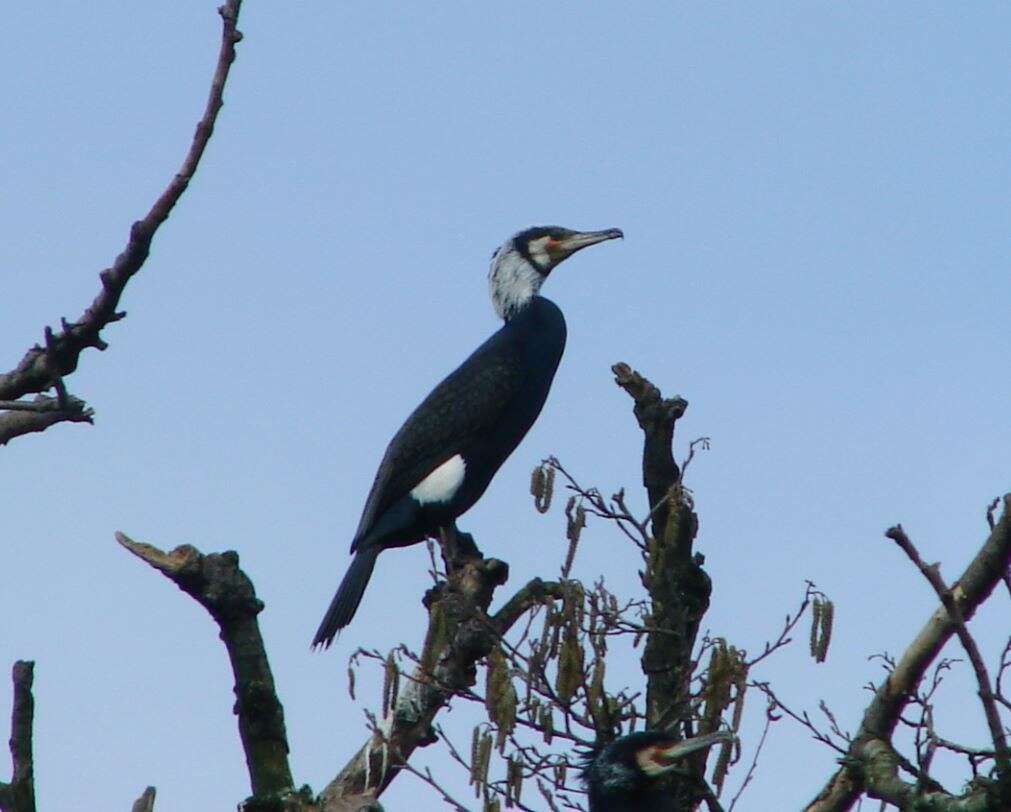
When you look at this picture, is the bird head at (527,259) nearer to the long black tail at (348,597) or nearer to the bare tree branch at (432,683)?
the long black tail at (348,597)

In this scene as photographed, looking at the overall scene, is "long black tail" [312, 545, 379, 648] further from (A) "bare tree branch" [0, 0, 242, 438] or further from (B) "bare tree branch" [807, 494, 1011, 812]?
(A) "bare tree branch" [0, 0, 242, 438]

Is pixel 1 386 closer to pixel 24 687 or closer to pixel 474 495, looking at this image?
pixel 24 687

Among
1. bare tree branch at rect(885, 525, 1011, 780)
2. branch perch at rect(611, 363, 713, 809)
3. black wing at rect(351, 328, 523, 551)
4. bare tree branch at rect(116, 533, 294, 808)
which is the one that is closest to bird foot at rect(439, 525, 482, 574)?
black wing at rect(351, 328, 523, 551)

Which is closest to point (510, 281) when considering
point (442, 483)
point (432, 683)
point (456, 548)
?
point (442, 483)

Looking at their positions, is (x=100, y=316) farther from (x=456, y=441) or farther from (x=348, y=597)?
(x=456, y=441)

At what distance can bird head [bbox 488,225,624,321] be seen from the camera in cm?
788

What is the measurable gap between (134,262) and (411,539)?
4.28m

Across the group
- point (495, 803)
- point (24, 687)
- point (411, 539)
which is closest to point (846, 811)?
point (495, 803)

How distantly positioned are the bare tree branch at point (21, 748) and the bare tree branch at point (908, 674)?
4.65ft

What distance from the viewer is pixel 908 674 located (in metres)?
3.30

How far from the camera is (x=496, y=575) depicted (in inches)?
211

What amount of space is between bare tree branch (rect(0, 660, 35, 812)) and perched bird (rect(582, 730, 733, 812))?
219 centimetres

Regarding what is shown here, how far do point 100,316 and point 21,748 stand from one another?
701mm

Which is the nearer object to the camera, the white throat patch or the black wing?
the black wing
